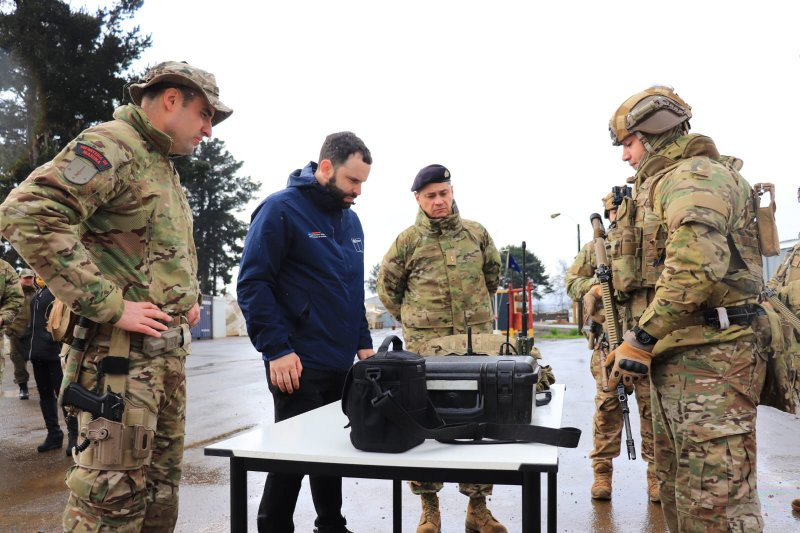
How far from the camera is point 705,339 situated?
2.87 m

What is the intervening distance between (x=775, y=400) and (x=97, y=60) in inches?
922

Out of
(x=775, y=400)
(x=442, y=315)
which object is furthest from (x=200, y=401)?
(x=775, y=400)

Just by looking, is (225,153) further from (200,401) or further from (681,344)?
(681,344)

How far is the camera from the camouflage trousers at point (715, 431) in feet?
9.00

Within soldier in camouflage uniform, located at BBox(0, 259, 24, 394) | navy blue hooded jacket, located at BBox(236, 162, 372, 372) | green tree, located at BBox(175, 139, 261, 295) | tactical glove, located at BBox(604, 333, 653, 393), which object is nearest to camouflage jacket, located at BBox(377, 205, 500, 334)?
navy blue hooded jacket, located at BBox(236, 162, 372, 372)

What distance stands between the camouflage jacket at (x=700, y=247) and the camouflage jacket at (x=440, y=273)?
1809 millimetres

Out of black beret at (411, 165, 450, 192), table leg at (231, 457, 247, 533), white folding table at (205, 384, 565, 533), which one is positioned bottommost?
table leg at (231, 457, 247, 533)

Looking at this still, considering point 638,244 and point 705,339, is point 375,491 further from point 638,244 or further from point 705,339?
point 705,339

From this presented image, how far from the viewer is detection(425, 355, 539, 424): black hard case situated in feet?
7.77

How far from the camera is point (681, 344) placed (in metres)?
2.89

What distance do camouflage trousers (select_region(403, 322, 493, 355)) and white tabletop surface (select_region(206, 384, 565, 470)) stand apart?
85.3 inches

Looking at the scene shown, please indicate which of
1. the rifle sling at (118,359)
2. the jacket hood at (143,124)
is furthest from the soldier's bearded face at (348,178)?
the rifle sling at (118,359)

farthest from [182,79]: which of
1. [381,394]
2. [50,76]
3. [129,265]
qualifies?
[50,76]

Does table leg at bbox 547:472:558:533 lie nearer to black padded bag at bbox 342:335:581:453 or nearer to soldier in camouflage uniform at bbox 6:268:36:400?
black padded bag at bbox 342:335:581:453
